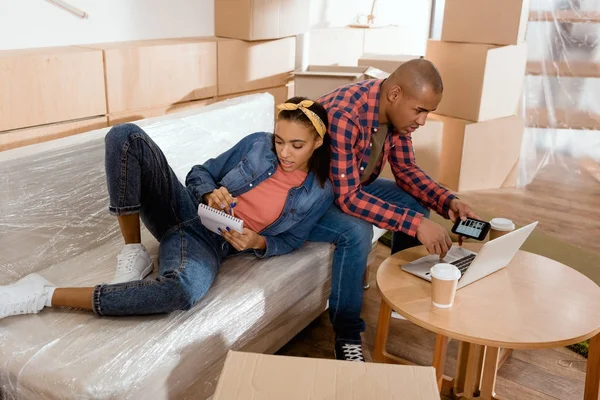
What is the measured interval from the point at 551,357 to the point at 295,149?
116 centimetres

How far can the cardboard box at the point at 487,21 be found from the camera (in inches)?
131

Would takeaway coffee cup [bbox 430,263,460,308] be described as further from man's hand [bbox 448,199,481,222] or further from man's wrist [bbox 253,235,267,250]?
man's wrist [bbox 253,235,267,250]

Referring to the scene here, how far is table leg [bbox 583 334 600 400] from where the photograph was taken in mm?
1499

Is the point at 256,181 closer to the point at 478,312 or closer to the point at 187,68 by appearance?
the point at 478,312

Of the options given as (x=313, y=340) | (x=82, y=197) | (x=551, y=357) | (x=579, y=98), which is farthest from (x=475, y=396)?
(x=579, y=98)

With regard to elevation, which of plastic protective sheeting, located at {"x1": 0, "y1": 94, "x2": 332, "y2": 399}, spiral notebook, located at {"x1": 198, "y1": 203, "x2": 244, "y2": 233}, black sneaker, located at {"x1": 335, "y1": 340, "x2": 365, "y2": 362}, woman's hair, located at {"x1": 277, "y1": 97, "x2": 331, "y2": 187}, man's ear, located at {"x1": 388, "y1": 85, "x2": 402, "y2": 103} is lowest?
black sneaker, located at {"x1": 335, "y1": 340, "x2": 365, "y2": 362}

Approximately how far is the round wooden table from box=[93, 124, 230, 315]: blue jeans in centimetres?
50

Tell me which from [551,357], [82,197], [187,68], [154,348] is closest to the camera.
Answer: [154,348]

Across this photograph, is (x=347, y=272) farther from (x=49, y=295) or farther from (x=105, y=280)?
(x=49, y=295)

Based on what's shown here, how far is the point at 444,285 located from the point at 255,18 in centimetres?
220

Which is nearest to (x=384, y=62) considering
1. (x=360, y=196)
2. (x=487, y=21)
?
(x=487, y=21)

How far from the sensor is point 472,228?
1738mm

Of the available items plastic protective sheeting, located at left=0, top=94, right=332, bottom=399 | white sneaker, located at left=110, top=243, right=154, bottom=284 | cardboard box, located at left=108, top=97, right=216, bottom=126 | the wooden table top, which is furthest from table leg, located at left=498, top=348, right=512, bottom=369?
cardboard box, located at left=108, top=97, right=216, bottom=126

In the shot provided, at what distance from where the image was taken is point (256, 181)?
5.94 feet
